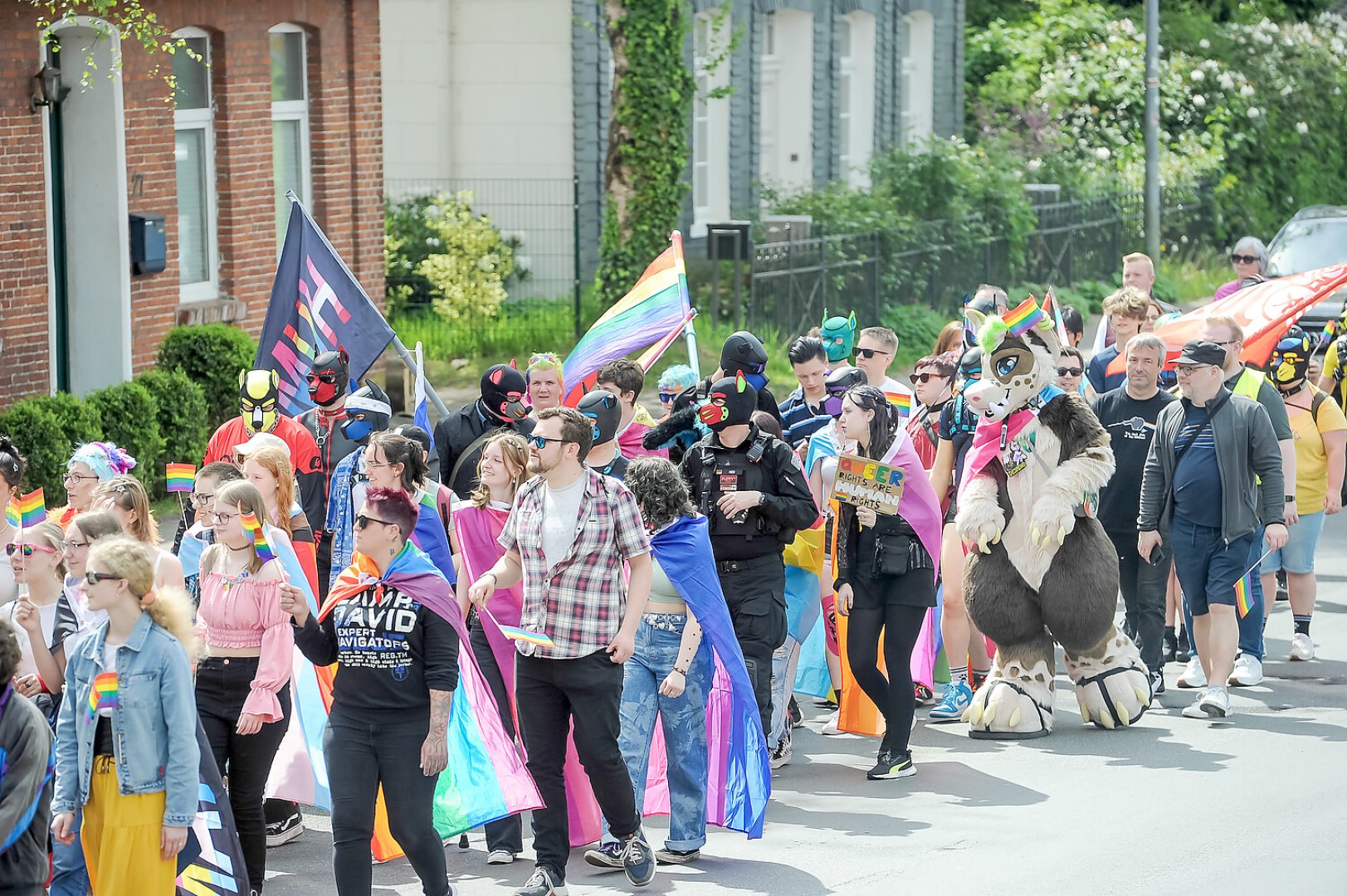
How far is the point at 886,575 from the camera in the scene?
8.58 meters

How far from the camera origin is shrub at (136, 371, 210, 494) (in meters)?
14.1

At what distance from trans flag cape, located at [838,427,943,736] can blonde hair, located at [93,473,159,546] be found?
10.5 ft

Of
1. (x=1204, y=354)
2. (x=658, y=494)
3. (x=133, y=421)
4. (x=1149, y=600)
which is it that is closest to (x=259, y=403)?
(x=658, y=494)

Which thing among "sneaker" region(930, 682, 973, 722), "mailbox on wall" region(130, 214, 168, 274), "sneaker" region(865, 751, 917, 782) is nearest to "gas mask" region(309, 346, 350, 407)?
"sneaker" region(865, 751, 917, 782)

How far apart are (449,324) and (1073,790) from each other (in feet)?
43.7

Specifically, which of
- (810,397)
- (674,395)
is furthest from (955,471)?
(674,395)

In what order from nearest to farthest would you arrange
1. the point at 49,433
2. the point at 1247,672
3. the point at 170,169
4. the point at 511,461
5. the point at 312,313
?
the point at 511,461
the point at 1247,672
the point at 312,313
the point at 49,433
the point at 170,169

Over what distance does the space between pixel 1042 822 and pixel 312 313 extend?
4.75m

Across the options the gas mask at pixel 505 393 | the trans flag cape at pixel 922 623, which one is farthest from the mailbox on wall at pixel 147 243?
the trans flag cape at pixel 922 623

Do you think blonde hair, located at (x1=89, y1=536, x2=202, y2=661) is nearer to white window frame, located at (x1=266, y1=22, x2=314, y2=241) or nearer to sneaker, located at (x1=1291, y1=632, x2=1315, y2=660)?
sneaker, located at (x1=1291, y1=632, x2=1315, y2=660)

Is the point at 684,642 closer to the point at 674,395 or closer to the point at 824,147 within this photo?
the point at 674,395

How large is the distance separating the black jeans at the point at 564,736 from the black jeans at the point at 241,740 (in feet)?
2.93

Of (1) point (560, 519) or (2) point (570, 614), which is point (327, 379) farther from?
(2) point (570, 614)

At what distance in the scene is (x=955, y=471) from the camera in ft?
32.2
